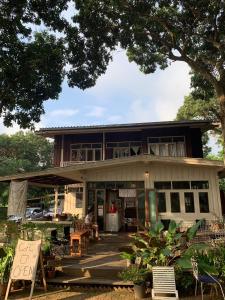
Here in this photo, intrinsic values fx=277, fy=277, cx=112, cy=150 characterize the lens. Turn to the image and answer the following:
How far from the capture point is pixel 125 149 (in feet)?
65.7

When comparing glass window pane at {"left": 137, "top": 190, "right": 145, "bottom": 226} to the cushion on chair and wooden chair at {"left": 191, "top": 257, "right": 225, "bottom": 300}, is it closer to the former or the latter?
wooden chair at {"left": 191, "top": 257, "right": 225, "bottom": 300}

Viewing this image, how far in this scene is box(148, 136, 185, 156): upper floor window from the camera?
62.8 ft

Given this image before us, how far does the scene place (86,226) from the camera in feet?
40.7

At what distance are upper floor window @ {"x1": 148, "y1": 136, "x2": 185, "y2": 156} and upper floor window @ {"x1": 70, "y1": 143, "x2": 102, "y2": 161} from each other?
3.77 m

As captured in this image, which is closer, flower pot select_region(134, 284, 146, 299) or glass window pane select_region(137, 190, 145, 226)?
flower pot select_region(134, 284, 146, 299)

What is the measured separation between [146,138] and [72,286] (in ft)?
43.6

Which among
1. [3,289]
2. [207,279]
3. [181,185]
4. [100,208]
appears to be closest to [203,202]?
[181,185]

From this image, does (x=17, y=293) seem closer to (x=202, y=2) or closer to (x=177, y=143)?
(x=202, y=2)

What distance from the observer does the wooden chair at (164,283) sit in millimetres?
6172

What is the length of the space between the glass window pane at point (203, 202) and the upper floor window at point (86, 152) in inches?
323

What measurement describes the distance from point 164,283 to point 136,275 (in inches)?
29.1

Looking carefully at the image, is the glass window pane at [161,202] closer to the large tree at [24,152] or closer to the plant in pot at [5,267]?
the plant in pot at [5,267]

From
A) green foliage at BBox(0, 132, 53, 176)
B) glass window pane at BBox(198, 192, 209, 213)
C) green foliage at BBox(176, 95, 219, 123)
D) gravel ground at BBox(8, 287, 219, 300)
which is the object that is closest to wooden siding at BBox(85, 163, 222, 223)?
glass window pane at BBox(198, 192, 209, 213)

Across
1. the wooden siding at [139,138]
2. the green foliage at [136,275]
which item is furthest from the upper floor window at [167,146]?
the green foliage at [136,275]
